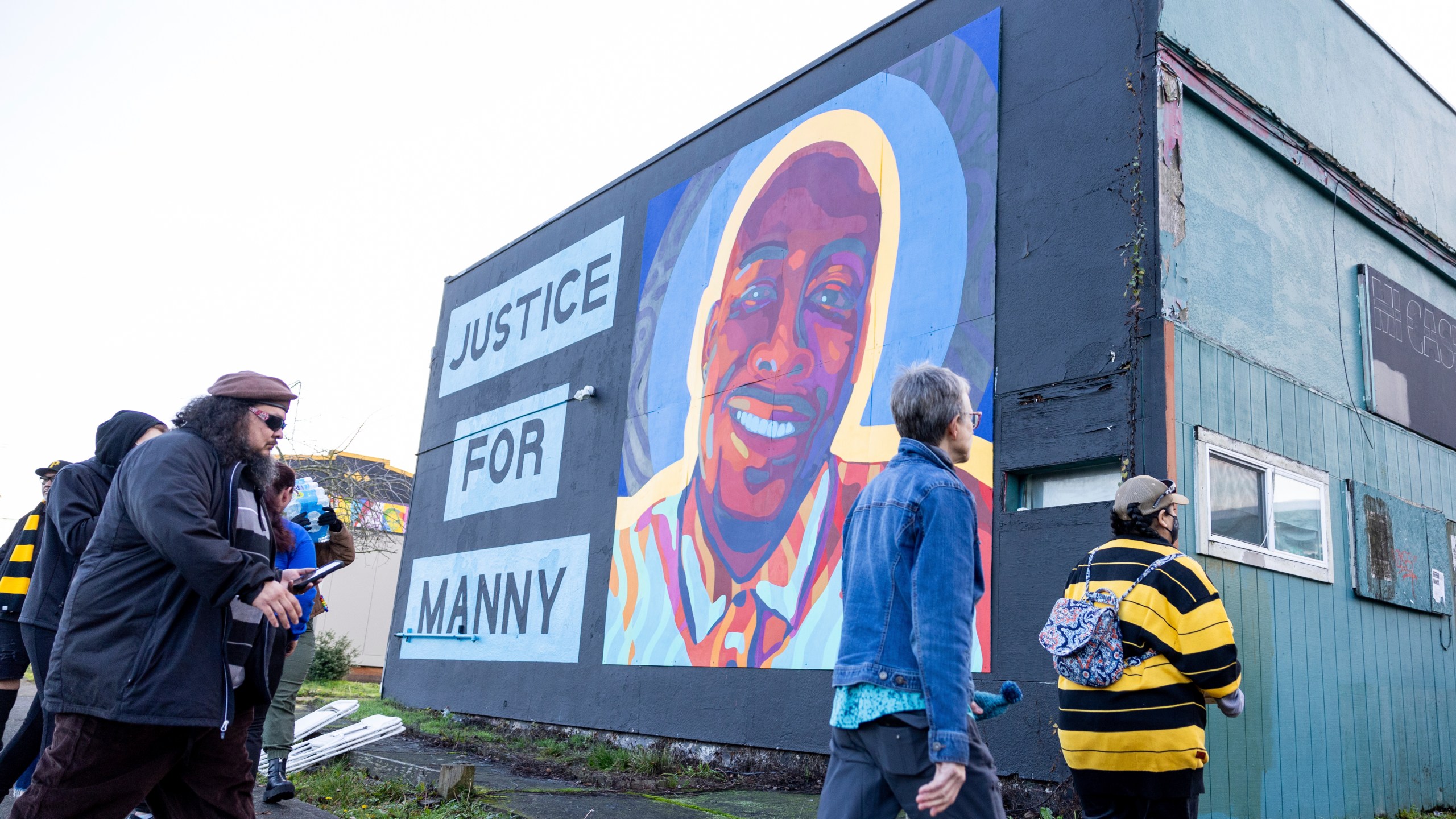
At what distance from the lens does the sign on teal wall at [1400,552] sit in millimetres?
6285

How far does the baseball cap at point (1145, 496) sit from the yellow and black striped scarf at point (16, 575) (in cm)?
476

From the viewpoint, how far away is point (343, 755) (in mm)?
6328

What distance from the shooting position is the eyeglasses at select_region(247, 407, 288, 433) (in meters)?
3.09

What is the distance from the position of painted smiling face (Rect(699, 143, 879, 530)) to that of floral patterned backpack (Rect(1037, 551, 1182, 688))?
11.8 feet

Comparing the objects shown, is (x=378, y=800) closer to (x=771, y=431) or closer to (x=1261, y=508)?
(x=771, y=431)

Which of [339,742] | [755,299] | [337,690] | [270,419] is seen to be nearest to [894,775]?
[270,419]

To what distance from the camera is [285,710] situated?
5.29m

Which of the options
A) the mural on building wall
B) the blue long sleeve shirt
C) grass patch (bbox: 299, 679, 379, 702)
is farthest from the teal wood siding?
grass patch (bbox: 299, 679, 379, 702)

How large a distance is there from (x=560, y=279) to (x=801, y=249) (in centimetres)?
390

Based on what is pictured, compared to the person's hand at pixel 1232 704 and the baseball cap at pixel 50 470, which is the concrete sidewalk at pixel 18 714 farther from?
the person's hand at pixel 1232 704

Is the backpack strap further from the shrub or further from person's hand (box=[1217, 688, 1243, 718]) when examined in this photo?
the shrub

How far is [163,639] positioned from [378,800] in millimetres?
2969

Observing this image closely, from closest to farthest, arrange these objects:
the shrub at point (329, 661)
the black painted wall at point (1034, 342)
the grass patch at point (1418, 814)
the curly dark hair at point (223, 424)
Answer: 1. the curly dark hair at point (223, 424)
2. the black painted wall at point (1034, 342)
3. the grass patch at point (1418, 814)
4. the shrub at point (329, 661)

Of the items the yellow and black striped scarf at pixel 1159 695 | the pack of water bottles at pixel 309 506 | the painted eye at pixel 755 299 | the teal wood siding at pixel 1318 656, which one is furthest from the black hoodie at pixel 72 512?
the teal wood siding at pixel 1318 656
